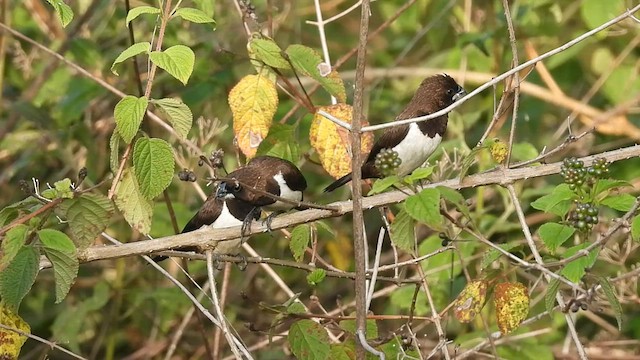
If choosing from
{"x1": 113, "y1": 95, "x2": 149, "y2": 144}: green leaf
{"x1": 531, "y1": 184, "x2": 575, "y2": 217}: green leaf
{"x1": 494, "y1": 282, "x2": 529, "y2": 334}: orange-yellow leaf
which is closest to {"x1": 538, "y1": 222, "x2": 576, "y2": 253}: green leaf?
{"x1": 531, "y1": 184, "x2": 575, "y2": 217}: green leaf

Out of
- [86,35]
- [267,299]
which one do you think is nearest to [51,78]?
[86,35]

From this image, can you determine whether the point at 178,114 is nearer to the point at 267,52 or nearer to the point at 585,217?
the point at 267,52

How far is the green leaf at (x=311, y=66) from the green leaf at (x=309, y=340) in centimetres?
85

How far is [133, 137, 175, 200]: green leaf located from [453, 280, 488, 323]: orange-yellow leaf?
888 millimetres

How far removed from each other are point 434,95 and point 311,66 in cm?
92

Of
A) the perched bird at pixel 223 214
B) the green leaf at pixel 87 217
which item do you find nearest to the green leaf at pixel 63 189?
the green leaf at pixel 87 217

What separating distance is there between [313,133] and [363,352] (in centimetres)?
92

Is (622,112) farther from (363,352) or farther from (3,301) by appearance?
Result: (3,301)

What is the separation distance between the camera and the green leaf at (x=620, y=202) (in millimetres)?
2732

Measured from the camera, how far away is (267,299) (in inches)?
219

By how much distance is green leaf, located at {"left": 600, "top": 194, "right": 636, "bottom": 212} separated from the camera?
8.96ft

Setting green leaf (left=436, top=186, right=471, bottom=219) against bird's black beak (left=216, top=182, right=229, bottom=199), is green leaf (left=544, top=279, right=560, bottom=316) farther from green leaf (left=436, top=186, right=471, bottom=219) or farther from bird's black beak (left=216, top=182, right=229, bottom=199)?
bird's black beak (left=216, top=182, right=229, bottom=199)

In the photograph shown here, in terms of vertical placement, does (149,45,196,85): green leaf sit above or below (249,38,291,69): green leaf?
above

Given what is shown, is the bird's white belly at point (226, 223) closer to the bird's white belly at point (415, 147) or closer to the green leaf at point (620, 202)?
the bird's white belly at point (415, 147)
